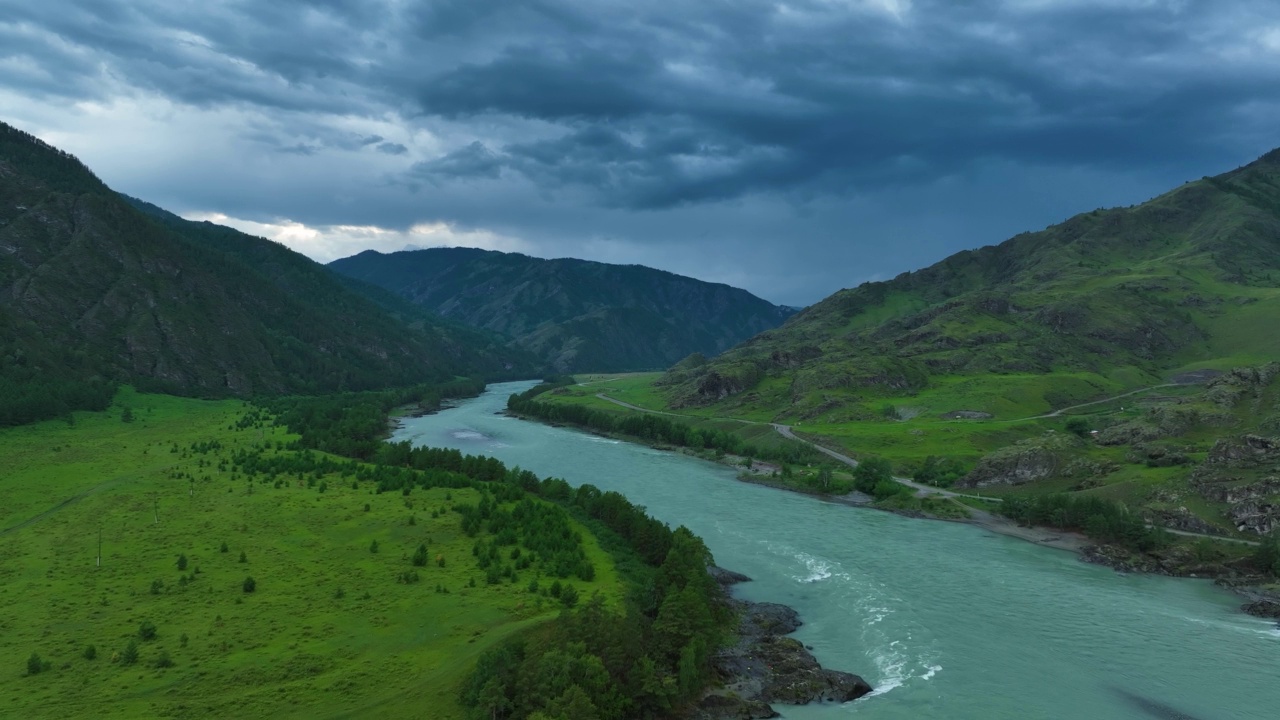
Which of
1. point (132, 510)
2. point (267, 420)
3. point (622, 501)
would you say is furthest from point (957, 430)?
point (267, 420)

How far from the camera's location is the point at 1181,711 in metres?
57.7

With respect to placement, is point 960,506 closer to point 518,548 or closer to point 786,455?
point 786,455

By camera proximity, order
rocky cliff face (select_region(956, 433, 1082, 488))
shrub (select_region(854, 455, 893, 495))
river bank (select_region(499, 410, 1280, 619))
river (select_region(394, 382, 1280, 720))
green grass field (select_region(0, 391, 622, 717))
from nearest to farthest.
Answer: green grass field (select_region(0, 391, 622, 717)) < river (select_region(394, 382, 1280, 720)) < river bank (select_region(499, 410, 1280, 619)) < rocky cliff face (select_region(956, 433, 1082, 488)) < shrub (select_region(854, 455, 893, 495))

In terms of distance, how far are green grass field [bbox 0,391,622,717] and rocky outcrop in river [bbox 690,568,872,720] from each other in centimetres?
1338

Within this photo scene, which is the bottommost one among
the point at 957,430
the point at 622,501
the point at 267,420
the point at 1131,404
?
the point at 267,420

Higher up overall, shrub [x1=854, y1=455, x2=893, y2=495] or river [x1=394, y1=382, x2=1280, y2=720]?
shrub [x1=854, y1=455, x2=893, y2=495]

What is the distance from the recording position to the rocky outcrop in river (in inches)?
2212

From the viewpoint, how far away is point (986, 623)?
75.1 meters

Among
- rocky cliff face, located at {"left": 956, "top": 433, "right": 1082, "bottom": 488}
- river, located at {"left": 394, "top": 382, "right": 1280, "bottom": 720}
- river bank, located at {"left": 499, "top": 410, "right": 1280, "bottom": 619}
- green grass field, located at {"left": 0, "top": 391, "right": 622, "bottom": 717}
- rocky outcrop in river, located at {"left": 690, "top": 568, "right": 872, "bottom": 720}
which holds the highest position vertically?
rocky cliff face, located at {"left": 956, "top": 433, "right": 1082, "bottom": 488}

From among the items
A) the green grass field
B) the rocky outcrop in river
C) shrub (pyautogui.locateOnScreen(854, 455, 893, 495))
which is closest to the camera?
the green grass field

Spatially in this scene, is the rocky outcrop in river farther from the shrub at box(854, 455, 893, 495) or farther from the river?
the shrub at box(854, 455, 893, 495)

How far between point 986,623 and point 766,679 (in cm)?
2959

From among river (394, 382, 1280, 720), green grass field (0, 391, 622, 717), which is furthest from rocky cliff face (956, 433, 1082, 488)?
green grass field (0, 391, 622, 717)

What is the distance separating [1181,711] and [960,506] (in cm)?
7330
